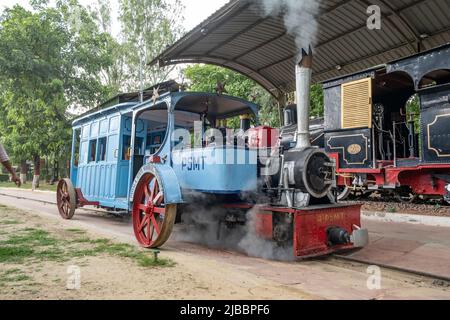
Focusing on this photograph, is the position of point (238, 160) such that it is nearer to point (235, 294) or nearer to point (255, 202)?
point (255, 202)

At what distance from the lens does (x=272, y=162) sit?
4977mm

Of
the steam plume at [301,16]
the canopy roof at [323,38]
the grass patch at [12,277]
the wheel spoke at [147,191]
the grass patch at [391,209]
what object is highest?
the canopy roof at [323,38]

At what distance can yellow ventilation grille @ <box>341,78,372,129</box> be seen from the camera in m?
7.60

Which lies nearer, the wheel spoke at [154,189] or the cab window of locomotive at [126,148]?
the wheel spoke at [154,189]

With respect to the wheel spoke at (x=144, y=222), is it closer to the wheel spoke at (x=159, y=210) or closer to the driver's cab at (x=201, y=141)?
the wheel spoke at (x=159, y=210)

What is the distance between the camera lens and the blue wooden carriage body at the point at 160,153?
4602 mm

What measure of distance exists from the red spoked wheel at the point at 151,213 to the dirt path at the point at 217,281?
0.33 meters

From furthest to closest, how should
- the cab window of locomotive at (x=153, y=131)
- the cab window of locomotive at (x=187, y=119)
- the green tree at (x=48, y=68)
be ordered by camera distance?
the green tree at (x=48, y=68)
the cab window of locomotive at (x=153, y=131)
the cab window of locomotive at (x=187, y=119)

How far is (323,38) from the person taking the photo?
943 centimetres

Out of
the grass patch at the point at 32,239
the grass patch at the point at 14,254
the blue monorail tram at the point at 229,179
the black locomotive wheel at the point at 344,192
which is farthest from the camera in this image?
the black locomotive wheel at the point at 344,192

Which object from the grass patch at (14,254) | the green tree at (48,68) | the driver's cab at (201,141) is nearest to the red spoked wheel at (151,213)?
the driver's cab at (201,141)

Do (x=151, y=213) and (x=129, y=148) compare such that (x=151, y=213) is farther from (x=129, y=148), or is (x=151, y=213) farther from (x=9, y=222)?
(x=9, y=222)

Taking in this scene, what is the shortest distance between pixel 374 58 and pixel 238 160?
6791 mm
